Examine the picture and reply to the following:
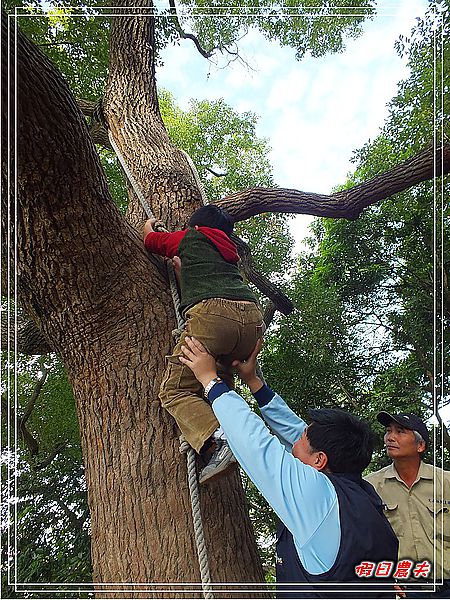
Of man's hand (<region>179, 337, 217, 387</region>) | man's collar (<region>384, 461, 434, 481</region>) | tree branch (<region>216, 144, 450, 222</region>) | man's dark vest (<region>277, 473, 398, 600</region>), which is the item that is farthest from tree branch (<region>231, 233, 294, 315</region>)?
man's dark vest (<region>277, 473, 398, 600</region>)

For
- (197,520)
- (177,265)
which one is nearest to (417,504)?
(197,520)

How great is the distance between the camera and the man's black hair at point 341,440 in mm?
1047

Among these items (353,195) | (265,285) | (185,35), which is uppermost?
(185,35)

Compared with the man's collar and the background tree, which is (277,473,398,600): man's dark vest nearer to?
the background tree

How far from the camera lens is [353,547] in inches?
36.9

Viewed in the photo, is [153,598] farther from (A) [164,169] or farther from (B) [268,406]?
(A) [164,169]

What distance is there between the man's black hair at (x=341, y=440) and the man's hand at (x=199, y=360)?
9.6 inches

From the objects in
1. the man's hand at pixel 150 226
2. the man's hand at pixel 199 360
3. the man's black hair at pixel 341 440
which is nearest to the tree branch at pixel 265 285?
the man's hand at pixel 150 226

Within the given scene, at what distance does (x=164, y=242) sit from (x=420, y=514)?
1108 millimetres

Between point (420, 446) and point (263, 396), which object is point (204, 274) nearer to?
point (263, 396)

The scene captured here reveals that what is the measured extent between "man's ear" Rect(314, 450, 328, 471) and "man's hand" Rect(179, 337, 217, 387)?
0.27m

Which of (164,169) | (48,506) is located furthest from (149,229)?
(48,506)

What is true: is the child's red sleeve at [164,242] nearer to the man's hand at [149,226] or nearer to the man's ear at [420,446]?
the man's hand at [149,226]

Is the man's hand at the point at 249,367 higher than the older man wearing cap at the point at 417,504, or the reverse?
the man's hand at the point at 249,367
